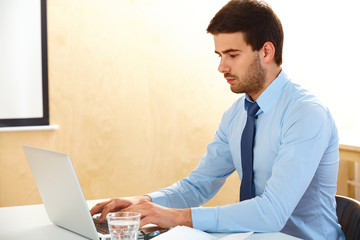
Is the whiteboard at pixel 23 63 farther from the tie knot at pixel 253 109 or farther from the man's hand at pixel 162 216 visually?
the man's hand at pixel 162 216

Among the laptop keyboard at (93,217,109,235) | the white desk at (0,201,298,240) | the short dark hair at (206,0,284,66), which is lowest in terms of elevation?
the white desk at (0,201,298,240)

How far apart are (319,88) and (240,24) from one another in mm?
2150

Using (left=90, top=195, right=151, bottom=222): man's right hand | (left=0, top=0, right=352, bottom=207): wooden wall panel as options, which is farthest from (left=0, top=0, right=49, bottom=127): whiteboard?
(left=90, top=195, right=151, bottom=222): man's right hand

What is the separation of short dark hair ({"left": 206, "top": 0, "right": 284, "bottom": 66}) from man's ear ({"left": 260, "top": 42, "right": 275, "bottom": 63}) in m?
0.01

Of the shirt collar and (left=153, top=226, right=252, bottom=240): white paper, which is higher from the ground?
the shirt collar

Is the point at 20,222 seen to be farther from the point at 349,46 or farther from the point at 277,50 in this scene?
the point at 349,46

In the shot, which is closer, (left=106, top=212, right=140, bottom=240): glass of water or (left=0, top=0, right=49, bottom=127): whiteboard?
(left=106, top=212, right=140, bottom=240): glass of water

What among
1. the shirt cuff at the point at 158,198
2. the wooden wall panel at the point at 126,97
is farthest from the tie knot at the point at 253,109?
the wooden wall panel at the point at 126,97

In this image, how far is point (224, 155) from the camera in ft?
5.80

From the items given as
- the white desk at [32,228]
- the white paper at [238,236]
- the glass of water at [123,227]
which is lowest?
the white desk at [32,228]

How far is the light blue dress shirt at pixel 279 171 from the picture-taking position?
129cm

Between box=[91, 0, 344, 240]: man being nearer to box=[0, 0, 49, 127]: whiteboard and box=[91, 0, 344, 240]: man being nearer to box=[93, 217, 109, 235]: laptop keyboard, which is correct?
box=[93, 217, 109, 235]: laptop keyboard

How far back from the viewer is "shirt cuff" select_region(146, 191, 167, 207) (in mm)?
1563

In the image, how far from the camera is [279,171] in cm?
135
